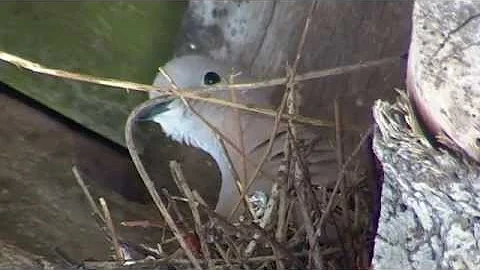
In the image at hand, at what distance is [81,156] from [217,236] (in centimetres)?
57

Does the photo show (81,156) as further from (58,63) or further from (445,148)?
(445,148)

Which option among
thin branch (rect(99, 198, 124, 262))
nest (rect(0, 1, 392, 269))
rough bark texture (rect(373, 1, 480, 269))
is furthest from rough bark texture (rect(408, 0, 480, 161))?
thin branch (rect(99, 198, 124, 262))

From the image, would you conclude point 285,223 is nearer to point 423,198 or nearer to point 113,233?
point 113,233

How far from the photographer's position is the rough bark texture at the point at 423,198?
870mm

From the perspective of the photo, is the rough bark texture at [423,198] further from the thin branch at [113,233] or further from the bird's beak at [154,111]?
the bird's beak at [154,111]

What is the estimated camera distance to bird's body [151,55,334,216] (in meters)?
1.46

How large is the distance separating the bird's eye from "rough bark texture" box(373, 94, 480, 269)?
0.66 m

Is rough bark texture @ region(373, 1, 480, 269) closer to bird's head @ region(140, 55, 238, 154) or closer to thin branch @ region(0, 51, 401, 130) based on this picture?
thin branch @ region(0, 51, 401, 130)

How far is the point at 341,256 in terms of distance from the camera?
4.20 ft

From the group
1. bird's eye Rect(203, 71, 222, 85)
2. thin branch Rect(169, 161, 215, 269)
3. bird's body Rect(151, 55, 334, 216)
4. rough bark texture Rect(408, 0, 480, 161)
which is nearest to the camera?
rough bark texture Rect(408, 0, 480, 161)

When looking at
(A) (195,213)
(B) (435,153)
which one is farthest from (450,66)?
(A) (195,213)

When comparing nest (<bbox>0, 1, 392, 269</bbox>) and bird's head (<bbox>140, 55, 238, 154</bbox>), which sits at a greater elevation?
bird's head (<bbox>140, 55, 238, 154</bbox>)

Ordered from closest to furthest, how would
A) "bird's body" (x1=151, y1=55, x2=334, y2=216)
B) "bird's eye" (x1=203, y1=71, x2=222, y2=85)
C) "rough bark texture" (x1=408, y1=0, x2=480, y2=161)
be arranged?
"rough bark texture" (x1=408, y1=0, x2=480, y2=161) < "bird's body" (x1=151, y1=55, x2=334, y2=216) < "bird's eye" (x1=203, y1=71, x2=222, y2=85)

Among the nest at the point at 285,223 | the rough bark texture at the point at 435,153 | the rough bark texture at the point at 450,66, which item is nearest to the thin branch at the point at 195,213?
the nest at the point at 285,223
